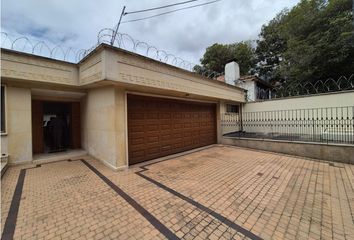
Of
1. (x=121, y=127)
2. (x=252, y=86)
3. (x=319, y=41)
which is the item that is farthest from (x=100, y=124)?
(x=319, y=41)

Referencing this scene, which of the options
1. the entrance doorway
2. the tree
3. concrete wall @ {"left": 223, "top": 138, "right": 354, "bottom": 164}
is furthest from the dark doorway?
the tree

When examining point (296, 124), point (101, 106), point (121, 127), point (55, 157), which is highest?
point (101, 106)

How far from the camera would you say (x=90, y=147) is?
736 cm

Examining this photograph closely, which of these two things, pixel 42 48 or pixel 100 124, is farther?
pixel 100 124

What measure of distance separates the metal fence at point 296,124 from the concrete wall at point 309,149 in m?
0.46

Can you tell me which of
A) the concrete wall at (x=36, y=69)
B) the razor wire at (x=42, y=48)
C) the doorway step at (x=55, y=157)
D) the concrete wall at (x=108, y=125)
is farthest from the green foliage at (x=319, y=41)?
the doorway step at (x=55, y=157)

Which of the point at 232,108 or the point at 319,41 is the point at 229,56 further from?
the point at 232,108

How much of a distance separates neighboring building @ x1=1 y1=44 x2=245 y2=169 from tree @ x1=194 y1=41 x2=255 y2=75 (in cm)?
1722

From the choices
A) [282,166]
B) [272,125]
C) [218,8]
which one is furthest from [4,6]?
[272,125]

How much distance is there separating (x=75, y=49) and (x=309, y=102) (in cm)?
1215

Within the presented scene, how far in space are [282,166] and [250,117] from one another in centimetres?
706

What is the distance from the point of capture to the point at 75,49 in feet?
20.5

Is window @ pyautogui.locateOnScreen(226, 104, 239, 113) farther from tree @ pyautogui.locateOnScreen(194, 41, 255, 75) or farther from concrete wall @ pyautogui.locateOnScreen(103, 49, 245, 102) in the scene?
tree @ pyautogui.locateOnScreen(194, 41, 255, 75)

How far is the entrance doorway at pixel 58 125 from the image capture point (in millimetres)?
7523
